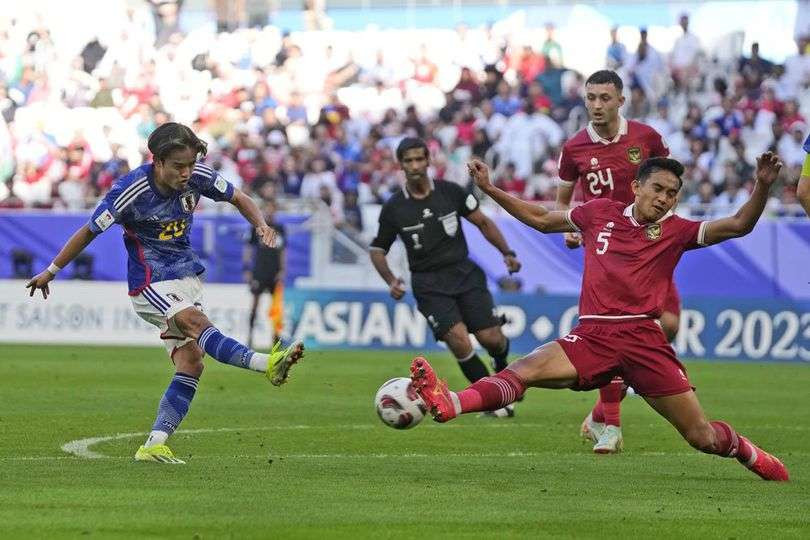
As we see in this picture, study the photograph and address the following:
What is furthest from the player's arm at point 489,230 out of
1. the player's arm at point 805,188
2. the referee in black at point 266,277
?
the referee in black at point 266,277

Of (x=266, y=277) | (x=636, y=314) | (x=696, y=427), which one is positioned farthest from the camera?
(x=266, y=277)

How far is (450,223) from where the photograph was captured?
1505 cm

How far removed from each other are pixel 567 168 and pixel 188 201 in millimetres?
3684

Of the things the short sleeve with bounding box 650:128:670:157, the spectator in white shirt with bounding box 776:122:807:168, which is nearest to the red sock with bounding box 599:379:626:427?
the short sleeve with bounding box 650:128:670:157

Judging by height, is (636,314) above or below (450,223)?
below

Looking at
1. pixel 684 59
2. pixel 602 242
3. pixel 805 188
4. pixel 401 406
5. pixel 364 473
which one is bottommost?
pixel 364 473

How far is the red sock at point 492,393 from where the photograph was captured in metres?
9.08

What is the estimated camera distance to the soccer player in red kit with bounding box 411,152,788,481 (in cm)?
948

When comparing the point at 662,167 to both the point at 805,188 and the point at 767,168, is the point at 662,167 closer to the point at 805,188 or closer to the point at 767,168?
the point at 767,168

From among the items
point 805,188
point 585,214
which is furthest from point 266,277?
point 805,188

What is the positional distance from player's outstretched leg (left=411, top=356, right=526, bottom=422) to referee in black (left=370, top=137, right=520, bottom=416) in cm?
556

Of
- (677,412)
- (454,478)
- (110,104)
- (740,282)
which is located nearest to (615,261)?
(677,412)

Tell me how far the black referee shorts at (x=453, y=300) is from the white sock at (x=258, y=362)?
5.12 metres

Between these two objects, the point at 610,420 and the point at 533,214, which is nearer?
the point at 533,214
